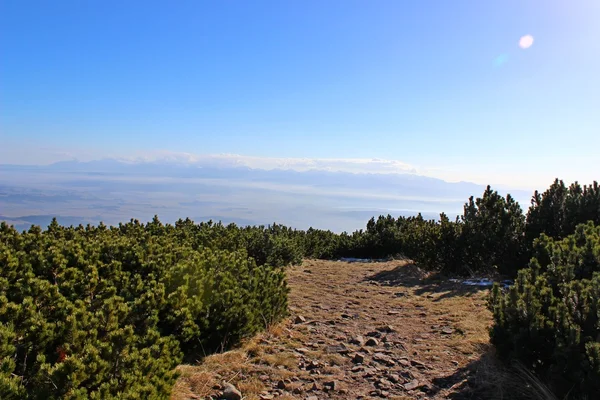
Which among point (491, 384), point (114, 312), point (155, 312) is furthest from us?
point (491, 384)

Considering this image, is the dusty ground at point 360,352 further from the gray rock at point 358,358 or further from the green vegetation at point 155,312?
the green vegetation at point 155,312

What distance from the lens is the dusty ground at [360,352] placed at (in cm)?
423

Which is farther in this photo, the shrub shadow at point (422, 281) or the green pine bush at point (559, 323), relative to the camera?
the shrub shadow at point (422, 281)

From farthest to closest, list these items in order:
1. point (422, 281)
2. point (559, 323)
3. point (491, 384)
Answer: point (422, 281) → point (491, 384) → point (559, 323)

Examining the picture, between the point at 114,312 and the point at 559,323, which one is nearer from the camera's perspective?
the point at 114,312

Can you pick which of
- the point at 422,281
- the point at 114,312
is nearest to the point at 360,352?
the point at 114,312

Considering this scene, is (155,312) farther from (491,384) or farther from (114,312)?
(491,384)

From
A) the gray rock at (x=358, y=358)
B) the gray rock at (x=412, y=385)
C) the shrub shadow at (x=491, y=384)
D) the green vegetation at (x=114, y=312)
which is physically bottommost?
the gray rock at (x=358, y=358)

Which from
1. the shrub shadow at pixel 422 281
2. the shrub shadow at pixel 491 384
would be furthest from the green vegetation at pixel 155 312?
the shrub shadow at pixel 422 281

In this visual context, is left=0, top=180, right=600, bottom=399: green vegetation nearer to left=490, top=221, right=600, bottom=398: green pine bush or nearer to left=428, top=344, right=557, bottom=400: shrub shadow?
left=490, top=221, right=600, bottom=398: green pine bush

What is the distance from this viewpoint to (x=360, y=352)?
210 inches

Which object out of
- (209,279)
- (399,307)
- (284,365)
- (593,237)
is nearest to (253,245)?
(399,307)

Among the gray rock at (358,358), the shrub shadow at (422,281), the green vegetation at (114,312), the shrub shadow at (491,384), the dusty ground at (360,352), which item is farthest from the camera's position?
the shrub shadow at (422,281)

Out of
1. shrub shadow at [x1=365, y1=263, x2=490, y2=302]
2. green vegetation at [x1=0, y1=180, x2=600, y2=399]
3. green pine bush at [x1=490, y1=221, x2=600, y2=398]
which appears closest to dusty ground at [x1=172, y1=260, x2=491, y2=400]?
shrub shadow at [x1=365, y1=263, x2=490, y2=302]
